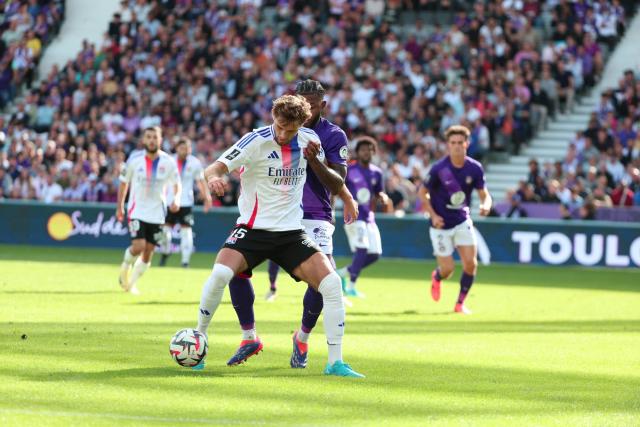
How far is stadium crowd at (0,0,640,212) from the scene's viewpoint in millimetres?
29828

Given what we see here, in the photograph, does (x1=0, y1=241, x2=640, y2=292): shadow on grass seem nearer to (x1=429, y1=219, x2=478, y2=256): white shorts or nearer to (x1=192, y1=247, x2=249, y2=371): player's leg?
(x1=429, y1=219, x2=478, y2=256): white shorts

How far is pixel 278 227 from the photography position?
380 inches

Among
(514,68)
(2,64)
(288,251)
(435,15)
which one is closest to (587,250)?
(514,68)

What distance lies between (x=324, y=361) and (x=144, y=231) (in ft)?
24.9

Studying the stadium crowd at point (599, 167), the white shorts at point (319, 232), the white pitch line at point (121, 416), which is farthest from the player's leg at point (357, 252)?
the white pitch line at point (121, 416)

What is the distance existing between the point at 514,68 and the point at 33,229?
1207cm

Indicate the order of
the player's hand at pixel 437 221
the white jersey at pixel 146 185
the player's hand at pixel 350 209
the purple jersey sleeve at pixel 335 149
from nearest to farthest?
the player's hand at pixel 350 209, the purple jersey sleeve at pixel 335 149, the player's hand at pixel 437 221, the white jersey at pixel 146 185

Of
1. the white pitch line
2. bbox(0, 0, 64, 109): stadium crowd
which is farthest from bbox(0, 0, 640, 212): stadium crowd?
the white pitch line

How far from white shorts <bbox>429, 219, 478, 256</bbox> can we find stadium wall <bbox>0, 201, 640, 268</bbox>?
9086mm

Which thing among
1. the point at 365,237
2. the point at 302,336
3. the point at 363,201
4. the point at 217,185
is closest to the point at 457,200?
the point at 363,201

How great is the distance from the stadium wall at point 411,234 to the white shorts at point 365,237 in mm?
7549

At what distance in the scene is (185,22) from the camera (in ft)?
121

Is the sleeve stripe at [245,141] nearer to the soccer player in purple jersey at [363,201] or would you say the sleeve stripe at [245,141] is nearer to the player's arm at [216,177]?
the player's arm at [216,177]

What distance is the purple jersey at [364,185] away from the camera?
18312 millimetres
